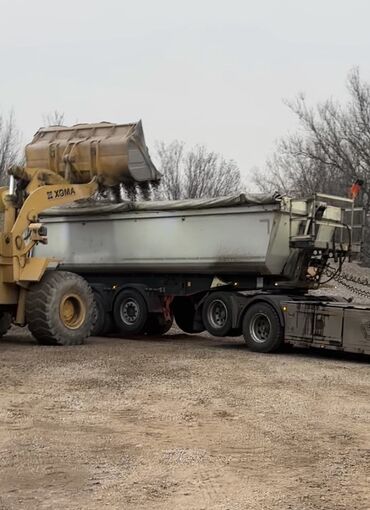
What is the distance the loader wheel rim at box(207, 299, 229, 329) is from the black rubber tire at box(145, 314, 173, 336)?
5.91ft

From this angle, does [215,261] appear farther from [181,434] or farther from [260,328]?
[181,434]

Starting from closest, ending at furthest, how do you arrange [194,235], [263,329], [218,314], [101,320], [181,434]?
[181,434], [263,329], [218,314], [194,235], [101,320]

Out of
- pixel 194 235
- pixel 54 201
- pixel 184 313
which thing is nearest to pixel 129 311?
pixel 184 313

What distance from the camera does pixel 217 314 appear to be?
14930mm

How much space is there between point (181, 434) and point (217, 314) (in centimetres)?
799

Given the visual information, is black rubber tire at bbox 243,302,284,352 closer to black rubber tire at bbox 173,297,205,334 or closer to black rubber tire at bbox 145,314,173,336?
black rubber tire at bbox 173,297,205,334

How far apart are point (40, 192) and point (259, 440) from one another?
844 centimetres

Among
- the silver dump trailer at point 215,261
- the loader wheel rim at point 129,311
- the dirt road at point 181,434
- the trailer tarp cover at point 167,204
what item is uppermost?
the trailer tarp cover at point 167,204

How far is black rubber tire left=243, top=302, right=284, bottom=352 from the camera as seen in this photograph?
44.7 ft

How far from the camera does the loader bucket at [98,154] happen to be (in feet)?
47.8

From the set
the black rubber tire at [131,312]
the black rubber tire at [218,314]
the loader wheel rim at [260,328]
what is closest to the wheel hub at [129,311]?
the black rubber tire at [131,312]

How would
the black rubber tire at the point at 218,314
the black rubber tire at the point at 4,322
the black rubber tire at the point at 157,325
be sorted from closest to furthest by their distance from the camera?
the black rubber tire at the point at 218,314 < the black rubber tire at the point at 4,322 < the black rubber tire at the point at 157,325

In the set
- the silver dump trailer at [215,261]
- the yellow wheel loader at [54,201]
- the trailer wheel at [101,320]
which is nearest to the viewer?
the yellow wheel loader at [54,201]

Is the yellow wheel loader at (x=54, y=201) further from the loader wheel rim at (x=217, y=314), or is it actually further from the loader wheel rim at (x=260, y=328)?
the loader wheel rim at (x=260, y=328)
